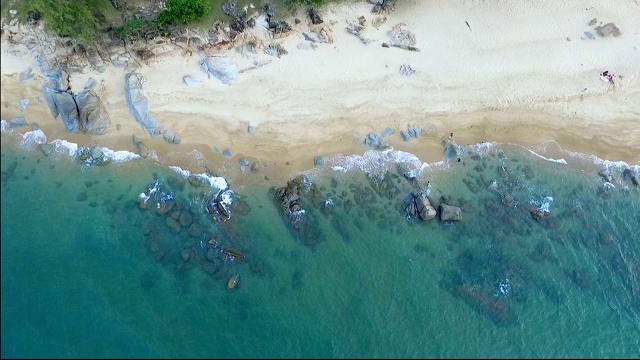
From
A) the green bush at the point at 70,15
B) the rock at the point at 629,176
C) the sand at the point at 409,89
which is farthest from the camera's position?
the rock at the point at 629,176

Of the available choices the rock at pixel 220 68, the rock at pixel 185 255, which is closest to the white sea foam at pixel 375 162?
the rock at pixel 220 68

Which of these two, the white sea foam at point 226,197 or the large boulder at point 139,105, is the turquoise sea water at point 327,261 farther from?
the large boulder at point 139,105

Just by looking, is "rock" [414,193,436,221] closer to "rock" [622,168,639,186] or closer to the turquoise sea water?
the turquoise sea water

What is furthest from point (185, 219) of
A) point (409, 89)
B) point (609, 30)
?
point (609, 30)

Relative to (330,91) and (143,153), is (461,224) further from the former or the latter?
(143,153)

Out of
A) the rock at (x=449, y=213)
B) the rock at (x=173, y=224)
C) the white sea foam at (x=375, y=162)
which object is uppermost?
the white sea foam at (x=375, y=162)

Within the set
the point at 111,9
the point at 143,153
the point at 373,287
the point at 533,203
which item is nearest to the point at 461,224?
the point at 533,203

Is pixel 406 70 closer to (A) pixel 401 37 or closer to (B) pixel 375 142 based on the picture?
(A) pixel 401 37
